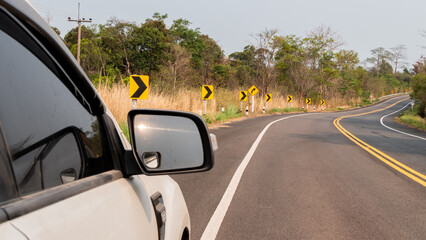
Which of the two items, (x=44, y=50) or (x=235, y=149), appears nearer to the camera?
(x=44, y=50)

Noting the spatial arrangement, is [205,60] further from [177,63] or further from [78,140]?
[78,140]

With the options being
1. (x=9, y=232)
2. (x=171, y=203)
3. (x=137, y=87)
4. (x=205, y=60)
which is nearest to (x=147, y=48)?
(x=205, y=60)

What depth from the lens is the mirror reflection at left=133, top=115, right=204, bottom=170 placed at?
1840mm

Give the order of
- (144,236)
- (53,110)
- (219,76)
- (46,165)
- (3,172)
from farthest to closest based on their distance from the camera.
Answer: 1. (219,76)
2. (144,236)
3. (53,110)
4. (46,165)
5. (3,172)

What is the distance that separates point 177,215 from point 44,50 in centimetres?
130

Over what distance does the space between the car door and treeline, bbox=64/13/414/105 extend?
28474mm

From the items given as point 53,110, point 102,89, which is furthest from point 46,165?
point 102,89

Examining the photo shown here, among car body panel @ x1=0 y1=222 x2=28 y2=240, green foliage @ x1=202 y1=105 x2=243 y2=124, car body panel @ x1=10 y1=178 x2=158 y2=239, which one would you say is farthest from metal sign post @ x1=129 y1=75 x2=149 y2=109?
car body panel @ x1=0 y1=222 x2=28 y2=240

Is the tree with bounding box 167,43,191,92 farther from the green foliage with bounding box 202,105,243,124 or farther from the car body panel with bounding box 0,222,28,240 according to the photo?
the car body panel with bounding box 0,222,28,240

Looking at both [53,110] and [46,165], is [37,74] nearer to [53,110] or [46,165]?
[53,110]

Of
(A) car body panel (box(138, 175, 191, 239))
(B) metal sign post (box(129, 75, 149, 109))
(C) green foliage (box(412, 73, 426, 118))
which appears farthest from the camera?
(C) green foliage (box(412, 73, 426, 118))

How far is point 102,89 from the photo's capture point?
1288 centimetres

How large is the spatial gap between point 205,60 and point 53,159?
195ft

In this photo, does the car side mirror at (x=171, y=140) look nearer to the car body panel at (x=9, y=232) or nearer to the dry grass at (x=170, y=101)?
the car body panel at (x=9, y=232)
